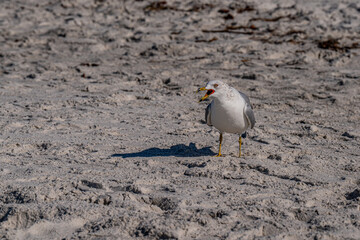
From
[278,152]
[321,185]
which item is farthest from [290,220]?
[278,152]

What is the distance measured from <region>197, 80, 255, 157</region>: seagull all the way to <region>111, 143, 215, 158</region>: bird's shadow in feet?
1.12

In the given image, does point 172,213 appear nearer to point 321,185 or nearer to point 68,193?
point 68,193

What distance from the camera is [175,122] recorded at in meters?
4.99

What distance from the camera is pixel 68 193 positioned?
131 inches

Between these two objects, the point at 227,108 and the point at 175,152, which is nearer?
the point at 227,108

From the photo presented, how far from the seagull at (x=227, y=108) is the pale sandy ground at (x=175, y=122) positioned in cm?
26

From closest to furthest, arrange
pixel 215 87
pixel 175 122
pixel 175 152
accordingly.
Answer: pixel 215 87
pixel 175 152
pixel 175 122

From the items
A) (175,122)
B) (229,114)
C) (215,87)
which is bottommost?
(175,122)

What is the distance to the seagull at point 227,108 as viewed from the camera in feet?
12.4

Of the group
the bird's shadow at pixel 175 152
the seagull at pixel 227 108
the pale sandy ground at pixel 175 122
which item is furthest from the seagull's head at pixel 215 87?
the bird's shadow at pixel 175 152

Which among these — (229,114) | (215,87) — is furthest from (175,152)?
(215,87)

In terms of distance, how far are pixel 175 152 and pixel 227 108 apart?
639 millimetres

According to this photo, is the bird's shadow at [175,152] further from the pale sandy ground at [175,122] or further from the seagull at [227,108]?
the seagull at [227,108]

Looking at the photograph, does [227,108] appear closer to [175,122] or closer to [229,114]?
[229,114]
